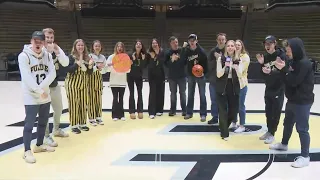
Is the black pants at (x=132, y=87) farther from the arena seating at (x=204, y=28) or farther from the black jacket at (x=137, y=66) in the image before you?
the arena seating at (x=204, y=28)

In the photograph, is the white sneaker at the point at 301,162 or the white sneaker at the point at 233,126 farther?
the white sneaker at the point at 233,126

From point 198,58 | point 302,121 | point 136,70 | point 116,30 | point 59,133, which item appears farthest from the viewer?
point 116,30

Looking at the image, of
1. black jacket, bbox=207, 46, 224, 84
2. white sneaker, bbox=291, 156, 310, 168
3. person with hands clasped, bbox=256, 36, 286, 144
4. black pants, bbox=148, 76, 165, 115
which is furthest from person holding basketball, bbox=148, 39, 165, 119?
white sneaker, bbox=291, 156, 310, 168

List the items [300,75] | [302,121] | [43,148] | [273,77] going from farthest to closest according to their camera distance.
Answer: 1. [273,77]
2. [43,148]
3. [302,121]
4. [300,75]

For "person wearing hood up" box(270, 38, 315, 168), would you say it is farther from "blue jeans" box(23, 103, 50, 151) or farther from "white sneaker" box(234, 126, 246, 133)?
"blue jeans" box(23, 103, 50, 151)

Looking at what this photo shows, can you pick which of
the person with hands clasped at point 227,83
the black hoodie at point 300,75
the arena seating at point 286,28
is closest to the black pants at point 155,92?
the person with hands clasped at point 227,83

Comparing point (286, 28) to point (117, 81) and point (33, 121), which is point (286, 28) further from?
point (33, 121)

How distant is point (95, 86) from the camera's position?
5.73 meters

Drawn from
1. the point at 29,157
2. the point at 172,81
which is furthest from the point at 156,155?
the point at 172,81

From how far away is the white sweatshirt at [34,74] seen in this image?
155 inches

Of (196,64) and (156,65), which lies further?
(156,65)

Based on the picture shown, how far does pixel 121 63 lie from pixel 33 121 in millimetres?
2217

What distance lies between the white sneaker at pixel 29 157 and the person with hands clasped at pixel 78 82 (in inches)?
48.5

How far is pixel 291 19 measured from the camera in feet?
64.7
